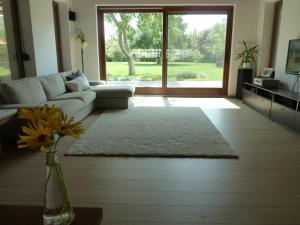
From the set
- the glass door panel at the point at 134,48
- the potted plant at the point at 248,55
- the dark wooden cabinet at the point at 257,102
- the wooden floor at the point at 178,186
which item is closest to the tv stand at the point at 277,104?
the dark wooden cabinet at the point at 257,102

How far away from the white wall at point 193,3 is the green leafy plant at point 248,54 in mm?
155

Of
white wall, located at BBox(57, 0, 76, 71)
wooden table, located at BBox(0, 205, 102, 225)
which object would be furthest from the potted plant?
wooden table, located at BBox(0, 205, 102, 225)

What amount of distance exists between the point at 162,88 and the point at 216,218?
5.21 metres

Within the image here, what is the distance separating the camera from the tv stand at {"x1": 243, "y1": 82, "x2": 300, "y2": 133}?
3.67 meters

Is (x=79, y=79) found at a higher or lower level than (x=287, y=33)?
lower

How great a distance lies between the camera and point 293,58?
434 cm

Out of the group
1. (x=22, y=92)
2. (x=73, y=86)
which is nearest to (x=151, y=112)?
(x=73, y=86)

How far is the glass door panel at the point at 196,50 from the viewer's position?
634 centimetres

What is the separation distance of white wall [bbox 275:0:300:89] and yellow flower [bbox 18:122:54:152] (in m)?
4.74

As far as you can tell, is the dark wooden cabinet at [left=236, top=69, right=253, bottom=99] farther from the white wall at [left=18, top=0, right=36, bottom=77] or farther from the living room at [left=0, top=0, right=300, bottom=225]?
the white wall at [left=18, top=0, right=36, bottom=77]

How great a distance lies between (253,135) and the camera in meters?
3.55

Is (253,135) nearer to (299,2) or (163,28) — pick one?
(299,2)

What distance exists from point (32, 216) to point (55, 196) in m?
0.26

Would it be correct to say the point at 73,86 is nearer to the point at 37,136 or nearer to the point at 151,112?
the point at 151,112
